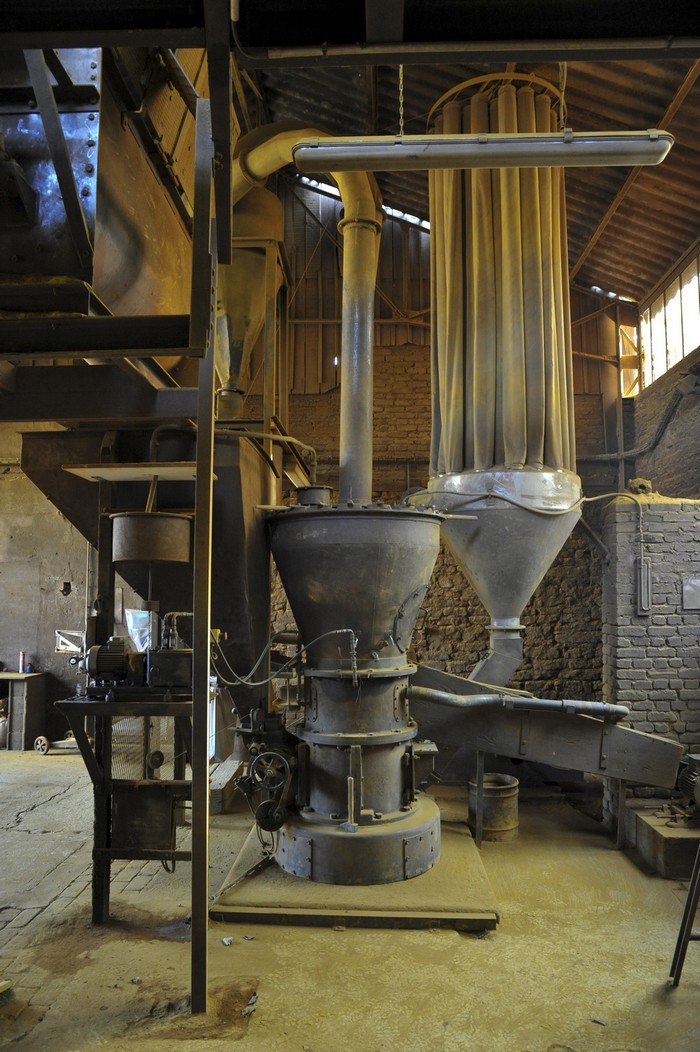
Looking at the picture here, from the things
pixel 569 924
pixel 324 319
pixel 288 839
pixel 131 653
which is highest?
pixel 324 319

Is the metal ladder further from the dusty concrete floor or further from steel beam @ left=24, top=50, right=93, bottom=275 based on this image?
steel beam @ left=24, top=50, right=93, bottom=275

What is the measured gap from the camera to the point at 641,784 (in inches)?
262

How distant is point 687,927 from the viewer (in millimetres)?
3867

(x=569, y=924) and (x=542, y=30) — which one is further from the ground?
(x=542, y=30)

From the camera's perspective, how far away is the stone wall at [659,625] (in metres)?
6.79

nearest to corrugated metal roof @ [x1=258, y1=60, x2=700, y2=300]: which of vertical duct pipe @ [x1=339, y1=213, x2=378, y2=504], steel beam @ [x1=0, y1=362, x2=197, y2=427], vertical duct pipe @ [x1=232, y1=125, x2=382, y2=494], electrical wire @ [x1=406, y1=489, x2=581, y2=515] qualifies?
vertical duct pipe @ [x1=232, y1=125, x2=382, y2=494]

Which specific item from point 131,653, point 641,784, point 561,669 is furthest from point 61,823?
point 561,669

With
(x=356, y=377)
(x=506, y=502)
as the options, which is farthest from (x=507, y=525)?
(x=356, y=377)

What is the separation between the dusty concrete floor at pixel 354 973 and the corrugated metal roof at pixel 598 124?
6982mm

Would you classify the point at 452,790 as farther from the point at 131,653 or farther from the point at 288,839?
the point at 131,653

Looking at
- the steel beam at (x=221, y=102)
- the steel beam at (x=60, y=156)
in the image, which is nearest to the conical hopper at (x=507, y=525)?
the steel beam at (x=221, y=102)

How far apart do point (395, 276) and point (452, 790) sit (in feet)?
24.8

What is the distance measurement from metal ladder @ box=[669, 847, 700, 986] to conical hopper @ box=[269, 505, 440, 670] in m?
2.41

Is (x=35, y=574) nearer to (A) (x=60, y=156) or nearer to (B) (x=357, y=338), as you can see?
(B) (x=357, y=338)
